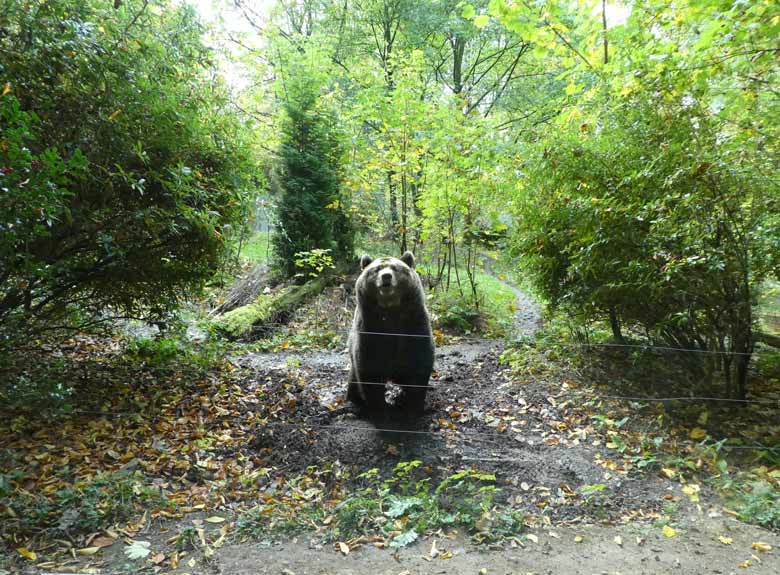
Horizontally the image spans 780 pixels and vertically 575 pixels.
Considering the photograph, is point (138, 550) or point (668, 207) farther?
point (668, 207)

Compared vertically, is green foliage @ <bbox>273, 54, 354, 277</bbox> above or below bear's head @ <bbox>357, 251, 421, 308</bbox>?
above

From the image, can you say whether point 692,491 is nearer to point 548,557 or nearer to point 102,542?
point 548,557

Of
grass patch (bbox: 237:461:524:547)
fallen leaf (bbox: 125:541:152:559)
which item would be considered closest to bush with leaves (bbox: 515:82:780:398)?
grass patch (bbox: 237:461:524:547)

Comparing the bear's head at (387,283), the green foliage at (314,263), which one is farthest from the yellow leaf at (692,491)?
the green foliage at (314,263)

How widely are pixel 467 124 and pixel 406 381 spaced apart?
18.5 ft

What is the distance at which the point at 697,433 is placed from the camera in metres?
3.48

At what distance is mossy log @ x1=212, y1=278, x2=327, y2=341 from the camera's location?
24.1 ft

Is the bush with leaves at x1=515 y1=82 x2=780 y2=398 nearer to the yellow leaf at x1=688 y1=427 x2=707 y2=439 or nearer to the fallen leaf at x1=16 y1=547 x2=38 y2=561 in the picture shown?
the yellow leaf at x1=688 y1=427 x2=707 y2=439

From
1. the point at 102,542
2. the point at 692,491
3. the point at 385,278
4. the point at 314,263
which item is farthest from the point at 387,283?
the point at 314,263

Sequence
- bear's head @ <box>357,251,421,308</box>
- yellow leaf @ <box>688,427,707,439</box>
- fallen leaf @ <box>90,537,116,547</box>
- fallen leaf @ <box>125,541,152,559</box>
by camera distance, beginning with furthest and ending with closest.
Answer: bear's head @ <box>357,251,421,308</box>, yellow leaf @ <box>688,427,707,439</box>, fallen leaf @ <box>90,537,116,547</box>, fallen leaf @ <box>125,541,152,559</box>

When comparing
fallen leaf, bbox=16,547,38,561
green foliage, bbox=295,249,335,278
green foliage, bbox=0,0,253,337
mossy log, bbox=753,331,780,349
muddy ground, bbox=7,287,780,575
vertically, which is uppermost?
green foliage, bbox=0,0,253,337

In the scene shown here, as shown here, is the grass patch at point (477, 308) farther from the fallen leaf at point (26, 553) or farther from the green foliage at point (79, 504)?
the fallen leaf at point (26, 553)

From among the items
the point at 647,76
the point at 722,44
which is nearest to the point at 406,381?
the point at 647,76

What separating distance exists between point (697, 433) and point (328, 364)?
4370 millimetres
